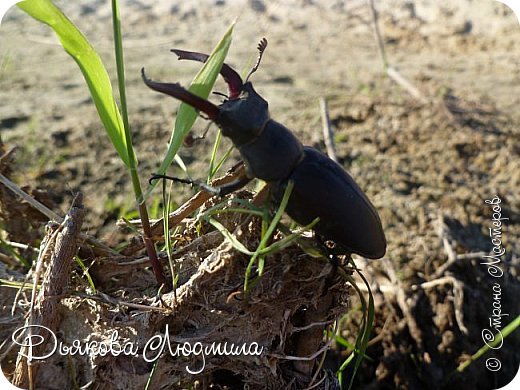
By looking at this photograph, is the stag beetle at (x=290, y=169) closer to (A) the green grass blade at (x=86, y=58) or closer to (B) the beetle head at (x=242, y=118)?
(B) the beetle head at (x=242, y=118)

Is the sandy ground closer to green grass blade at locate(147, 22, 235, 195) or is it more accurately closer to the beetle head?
green grass blade at locate(147, 22, 235, 195)

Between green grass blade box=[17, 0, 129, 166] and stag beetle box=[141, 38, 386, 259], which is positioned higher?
green grass blade box=[17, 0, 129, 166]

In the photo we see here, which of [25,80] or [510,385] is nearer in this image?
[510,385]

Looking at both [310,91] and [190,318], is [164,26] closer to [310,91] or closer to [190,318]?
[310,91]

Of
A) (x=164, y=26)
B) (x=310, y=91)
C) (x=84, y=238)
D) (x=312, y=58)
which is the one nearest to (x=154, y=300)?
(x=84, y=238)

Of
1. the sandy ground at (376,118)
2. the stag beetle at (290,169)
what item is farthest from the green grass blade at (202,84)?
the sandy ground at (376,118)

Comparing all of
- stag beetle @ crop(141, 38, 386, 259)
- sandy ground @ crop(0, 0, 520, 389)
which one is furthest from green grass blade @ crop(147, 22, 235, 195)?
sandy ground @ crop(0, 0, 520, 389)
